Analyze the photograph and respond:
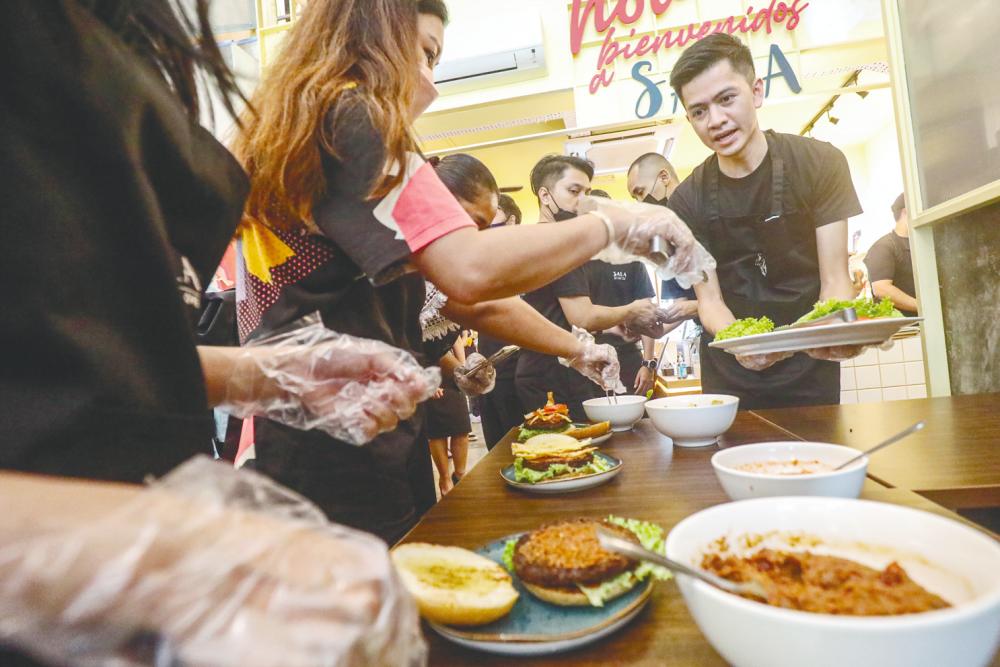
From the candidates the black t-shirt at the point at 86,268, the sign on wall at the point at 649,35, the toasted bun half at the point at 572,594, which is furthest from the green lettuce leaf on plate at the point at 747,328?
the sign on wall at the point at 649,35

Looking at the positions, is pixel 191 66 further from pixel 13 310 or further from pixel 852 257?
pixel 852 257

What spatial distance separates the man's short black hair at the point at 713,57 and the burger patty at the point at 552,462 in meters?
2.01

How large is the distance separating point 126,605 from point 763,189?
2697mm

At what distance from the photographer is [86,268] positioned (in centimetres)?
48

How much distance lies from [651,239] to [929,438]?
78 centimetres

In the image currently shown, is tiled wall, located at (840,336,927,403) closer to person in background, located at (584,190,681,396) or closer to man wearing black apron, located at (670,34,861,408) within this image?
person in background, located at (584,190,681,396)

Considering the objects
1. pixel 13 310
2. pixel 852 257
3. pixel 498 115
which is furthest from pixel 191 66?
pixel 852 257

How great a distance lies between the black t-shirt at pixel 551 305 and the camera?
2.86 meters

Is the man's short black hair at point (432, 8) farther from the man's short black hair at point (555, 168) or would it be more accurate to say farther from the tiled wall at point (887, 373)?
the tiled wall at point (887, 373)

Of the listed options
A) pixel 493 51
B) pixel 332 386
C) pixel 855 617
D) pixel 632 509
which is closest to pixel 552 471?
pixel 632 509

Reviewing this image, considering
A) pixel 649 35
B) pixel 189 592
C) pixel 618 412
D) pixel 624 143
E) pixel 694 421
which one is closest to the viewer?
pixel 189 592

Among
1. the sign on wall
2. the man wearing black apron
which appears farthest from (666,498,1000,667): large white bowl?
the sign on wall

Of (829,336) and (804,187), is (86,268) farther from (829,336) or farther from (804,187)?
(804,187)

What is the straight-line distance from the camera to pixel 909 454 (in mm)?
1110
